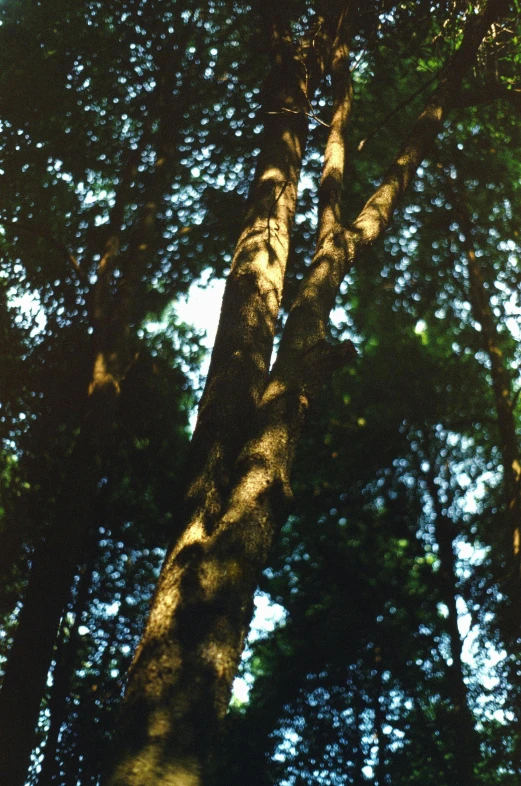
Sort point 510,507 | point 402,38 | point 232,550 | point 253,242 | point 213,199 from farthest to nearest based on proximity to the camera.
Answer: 1. point 213,199
2. point 510,507
3. point 402,38
4. point 253,242
5. point 232,550

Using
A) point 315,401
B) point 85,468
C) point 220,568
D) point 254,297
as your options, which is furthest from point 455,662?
Answer: point 220,568

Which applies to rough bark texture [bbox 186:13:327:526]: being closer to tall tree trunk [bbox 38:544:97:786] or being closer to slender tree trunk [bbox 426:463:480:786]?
tall tree trunk [bbox 38:544:97:786]

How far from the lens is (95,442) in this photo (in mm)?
8516

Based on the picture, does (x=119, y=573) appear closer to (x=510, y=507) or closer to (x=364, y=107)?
(x=510, y=507)

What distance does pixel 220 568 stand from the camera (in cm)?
308

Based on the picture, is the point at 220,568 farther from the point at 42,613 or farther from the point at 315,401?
the point at 315,401

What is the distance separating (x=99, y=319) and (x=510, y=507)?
278 inches

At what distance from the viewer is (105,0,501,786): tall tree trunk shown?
258 cm

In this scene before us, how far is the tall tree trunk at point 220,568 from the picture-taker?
258 cm

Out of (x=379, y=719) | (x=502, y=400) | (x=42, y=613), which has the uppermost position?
(x=502, y=400)

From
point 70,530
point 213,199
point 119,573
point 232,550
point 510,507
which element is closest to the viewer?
point 232,550

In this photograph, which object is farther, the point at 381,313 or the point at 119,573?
the point at 381,313

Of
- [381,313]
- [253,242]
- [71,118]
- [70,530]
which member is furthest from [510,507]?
[71,118]

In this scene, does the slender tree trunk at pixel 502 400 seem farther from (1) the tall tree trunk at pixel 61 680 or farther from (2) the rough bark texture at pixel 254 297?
(1) the tall tree trunk at pixel 61 680
